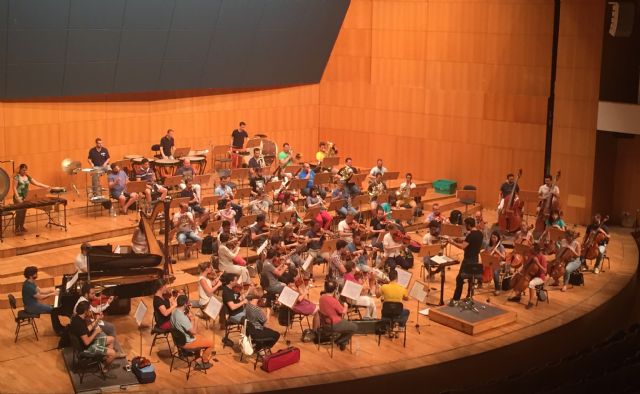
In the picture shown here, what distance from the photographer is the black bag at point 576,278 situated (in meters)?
17.4

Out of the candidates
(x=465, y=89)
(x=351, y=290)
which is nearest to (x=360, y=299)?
(x=351, y=290)

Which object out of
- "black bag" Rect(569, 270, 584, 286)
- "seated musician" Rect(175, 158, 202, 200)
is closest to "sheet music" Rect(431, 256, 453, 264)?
"black bag" Rect(569, 270, 584, 286)

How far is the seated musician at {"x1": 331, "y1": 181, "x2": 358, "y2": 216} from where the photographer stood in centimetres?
1958

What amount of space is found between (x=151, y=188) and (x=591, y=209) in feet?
31.6

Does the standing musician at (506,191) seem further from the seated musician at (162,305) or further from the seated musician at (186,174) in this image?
the seated musician at (162,305)

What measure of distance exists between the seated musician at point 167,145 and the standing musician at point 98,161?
1.47 metres

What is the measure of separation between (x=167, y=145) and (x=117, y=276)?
306 inches

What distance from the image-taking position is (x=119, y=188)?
19156 millimetres

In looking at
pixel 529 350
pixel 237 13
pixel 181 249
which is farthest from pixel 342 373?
pixel 237 13

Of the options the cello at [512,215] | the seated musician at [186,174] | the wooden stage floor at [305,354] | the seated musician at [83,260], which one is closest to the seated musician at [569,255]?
the wooden stage floor at [305,354]

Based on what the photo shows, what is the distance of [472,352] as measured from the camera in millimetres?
14312

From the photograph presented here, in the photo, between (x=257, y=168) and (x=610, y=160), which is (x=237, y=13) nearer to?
(x=257, y=168)

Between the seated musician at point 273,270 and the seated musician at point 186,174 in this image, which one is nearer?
the seated musician at point 273,270

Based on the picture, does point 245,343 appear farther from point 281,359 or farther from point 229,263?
point 229,263
